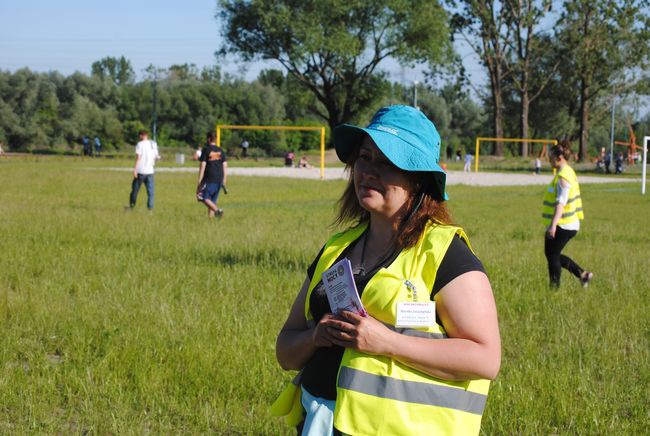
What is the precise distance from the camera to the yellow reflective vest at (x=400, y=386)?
96.3 inches

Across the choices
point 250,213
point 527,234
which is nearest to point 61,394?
point 527,234

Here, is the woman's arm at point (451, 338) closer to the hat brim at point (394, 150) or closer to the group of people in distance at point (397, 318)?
the group of people in distance at point (397, 318)

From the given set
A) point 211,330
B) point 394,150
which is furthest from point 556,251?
point 394,150

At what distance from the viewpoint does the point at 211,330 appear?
21.3 feet

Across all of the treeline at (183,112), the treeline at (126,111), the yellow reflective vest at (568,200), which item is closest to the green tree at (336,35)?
the treeline at (183,112)

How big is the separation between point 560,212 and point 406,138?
7.01m

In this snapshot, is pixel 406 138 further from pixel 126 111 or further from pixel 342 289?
pixel 126 111

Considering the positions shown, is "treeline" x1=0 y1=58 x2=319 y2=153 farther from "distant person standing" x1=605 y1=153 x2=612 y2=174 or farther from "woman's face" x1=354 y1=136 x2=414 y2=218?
"woman's face" x1=354 y1=136 x2=414 y2=218

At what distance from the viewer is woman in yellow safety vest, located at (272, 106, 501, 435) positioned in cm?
244

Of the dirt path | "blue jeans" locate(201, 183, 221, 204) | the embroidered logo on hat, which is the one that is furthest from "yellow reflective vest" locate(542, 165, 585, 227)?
the dirt path

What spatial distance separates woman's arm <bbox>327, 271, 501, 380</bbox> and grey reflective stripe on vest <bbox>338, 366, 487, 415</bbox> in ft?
0.17

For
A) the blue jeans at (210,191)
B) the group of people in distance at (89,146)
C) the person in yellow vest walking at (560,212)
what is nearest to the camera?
the person in yellow vest walking at (560,212)

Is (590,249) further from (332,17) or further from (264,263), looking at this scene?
(332,17)

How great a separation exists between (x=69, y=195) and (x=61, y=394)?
64.8 feet
